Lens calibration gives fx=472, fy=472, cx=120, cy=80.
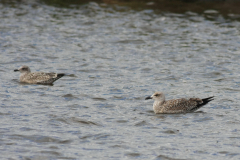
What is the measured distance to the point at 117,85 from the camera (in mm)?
16547

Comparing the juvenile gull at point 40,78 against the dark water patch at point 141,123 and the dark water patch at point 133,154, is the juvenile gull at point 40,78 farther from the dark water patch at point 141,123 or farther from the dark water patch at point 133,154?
the dark water patch at point 133,154

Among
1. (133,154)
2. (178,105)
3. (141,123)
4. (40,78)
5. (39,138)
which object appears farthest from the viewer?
(40,78)

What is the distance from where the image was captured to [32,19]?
3206cm

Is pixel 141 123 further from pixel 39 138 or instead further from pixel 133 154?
pixel 39 138

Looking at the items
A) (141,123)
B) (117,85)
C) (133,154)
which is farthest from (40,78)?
(133,154)

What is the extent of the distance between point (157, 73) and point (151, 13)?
1691 centimetres

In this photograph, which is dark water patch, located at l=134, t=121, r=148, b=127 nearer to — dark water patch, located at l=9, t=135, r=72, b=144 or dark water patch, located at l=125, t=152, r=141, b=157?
dark water patch, located at l=125, t=152, r=141, b=157

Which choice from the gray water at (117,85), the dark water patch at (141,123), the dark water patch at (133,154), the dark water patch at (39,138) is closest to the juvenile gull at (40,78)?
the gray water at (117,85)

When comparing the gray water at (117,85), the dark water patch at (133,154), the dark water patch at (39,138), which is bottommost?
the gray water at (117,85)

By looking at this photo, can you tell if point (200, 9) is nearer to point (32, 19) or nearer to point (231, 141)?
point (32, 19)

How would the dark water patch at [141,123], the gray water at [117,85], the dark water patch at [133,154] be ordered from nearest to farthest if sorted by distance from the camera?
1. the dark water patch at [133,154]
2. the gray water at [117,85]
3. the dark water patch at [141,123]

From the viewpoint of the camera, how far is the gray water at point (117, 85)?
33.3ft

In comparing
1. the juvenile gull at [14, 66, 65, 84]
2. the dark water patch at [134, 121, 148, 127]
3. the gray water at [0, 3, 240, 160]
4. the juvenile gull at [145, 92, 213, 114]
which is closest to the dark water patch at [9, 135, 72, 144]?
the gray water at [0, 3, 240, 160]

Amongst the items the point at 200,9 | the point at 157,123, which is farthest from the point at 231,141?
the point at 200,9
